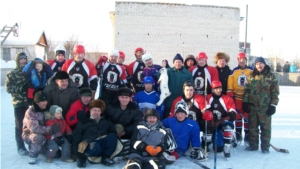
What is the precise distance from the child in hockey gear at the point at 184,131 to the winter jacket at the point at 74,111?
54.1 inches

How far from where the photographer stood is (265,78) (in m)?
5.24

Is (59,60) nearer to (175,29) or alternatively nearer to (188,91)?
(188,91)

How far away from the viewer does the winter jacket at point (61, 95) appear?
4.94 metres

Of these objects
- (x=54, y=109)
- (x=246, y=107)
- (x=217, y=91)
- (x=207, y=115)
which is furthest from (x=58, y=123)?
(x=246, y=107)

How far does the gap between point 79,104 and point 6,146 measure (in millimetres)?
1660

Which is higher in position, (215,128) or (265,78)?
(265,78)

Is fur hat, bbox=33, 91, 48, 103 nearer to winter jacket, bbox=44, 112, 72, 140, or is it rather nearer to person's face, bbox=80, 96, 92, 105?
winter jacket, bbox=44, 112, 72, 140

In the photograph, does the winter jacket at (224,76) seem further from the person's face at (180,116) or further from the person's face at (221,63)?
the person's face at (180,116)

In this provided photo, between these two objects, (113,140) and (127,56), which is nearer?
(113,140)

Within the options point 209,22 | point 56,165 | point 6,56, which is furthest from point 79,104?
point 6,56

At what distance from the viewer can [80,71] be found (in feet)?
18.0

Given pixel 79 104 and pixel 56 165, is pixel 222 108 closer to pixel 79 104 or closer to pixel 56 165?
pixel 79 104

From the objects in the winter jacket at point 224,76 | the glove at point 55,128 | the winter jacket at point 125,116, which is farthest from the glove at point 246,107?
the glove at point 55,128

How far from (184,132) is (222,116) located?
0.81 m
